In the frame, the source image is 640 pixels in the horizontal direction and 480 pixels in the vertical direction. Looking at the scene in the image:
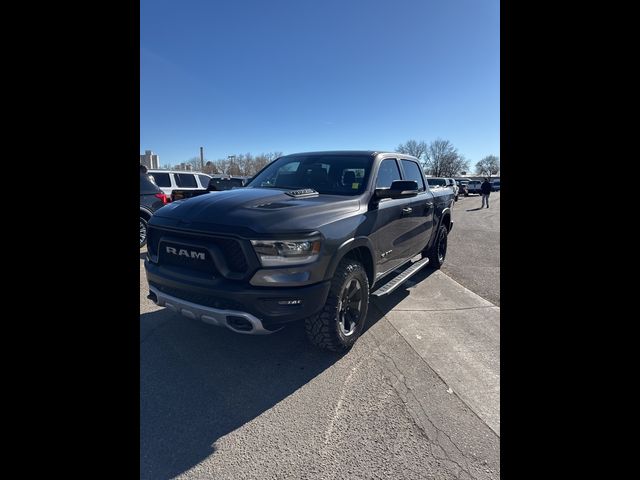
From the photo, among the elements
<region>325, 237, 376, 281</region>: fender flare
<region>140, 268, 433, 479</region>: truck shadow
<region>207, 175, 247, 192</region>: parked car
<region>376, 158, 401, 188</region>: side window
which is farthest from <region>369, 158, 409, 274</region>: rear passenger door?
<region>207, 175, 247, 192</region>: parked car

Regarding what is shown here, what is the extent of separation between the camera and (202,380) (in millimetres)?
2537

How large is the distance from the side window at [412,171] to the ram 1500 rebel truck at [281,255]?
1.06m

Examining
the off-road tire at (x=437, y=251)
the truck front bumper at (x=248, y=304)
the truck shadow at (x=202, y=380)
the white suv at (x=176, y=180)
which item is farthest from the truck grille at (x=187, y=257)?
the white suv at (x=176, y=180)

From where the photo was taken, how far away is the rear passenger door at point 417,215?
4281 mm

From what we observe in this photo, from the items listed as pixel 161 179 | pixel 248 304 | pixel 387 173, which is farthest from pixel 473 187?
pixel 248 304

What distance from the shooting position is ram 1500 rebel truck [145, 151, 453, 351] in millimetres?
2381

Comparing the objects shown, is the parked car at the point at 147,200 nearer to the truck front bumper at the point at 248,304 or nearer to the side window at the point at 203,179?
the side window at the point at 203,179

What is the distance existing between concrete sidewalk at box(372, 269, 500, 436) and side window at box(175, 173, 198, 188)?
8956mm

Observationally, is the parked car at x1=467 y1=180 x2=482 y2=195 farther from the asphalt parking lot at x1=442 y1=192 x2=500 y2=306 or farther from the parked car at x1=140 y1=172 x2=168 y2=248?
the parked car at x1=140 y1=172 x2=168 y2=248
